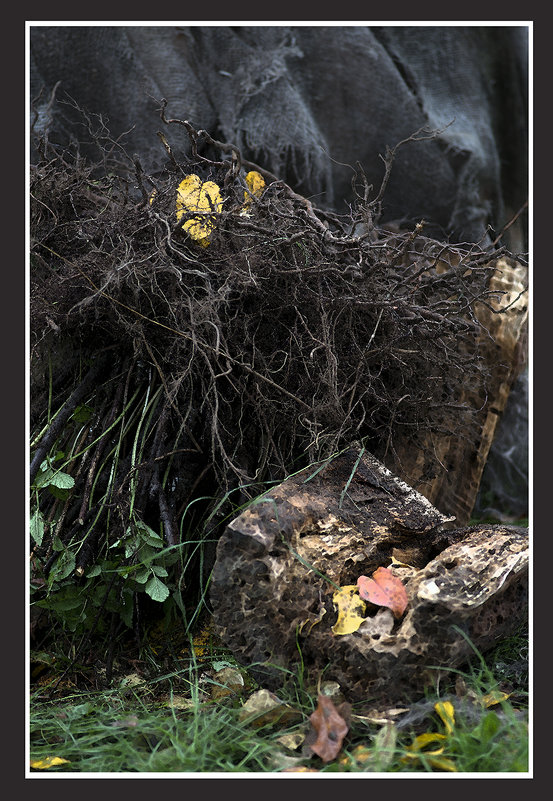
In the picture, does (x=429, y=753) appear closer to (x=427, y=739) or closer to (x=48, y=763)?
(x=427, y=739)

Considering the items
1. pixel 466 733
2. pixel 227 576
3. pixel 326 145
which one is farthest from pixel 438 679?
pixel 326 145

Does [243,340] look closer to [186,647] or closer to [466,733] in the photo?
[186,647]

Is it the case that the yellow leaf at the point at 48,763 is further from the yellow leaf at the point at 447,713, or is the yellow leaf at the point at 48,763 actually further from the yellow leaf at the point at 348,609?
the yellow leaf at the point at 447,713

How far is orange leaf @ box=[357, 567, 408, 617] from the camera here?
5.29 ft

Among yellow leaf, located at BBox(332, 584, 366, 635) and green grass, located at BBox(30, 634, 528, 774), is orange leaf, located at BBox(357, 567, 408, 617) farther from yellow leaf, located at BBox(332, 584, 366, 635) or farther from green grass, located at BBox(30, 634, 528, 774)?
green grass, located at BBox(30, 634, 528, 774)

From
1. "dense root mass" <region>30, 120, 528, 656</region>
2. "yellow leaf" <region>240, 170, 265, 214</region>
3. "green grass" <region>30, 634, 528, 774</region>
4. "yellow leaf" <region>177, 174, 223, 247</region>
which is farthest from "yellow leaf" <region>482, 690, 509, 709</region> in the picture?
"yellow leaf" <region>240, 170, 265, 214</region>

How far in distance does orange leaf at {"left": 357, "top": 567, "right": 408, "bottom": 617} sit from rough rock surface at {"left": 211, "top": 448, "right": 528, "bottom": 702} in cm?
2

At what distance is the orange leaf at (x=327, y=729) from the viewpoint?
1469 millimetres

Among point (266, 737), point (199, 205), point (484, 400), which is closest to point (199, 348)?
point (199, 205)

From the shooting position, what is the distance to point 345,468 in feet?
6.30

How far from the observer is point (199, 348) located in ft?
5.97

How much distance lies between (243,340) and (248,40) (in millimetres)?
1805

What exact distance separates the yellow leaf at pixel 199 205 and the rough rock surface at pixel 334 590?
743mm

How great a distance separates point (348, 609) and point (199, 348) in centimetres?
74
